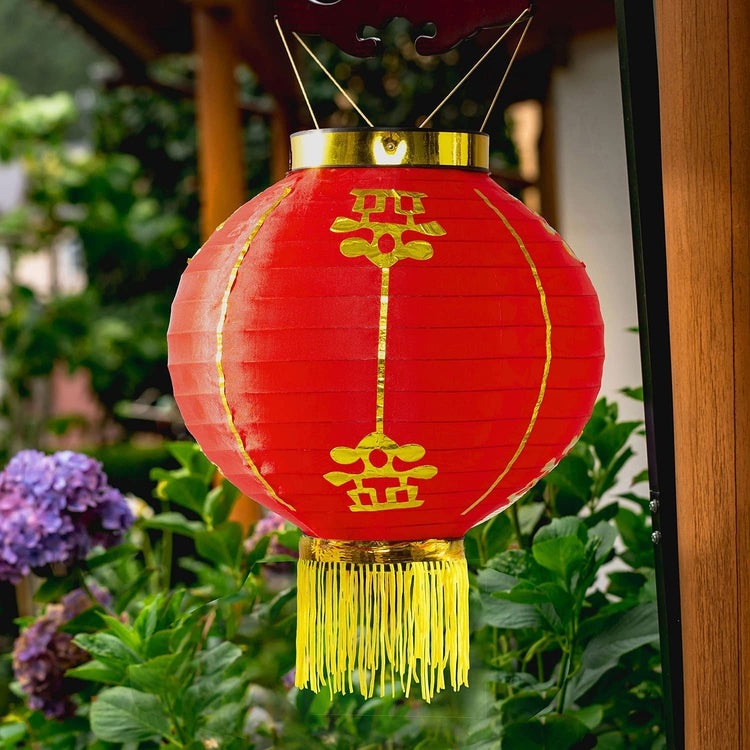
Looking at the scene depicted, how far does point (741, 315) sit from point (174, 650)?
1051 mm

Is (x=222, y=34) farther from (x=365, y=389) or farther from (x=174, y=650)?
(x=365, y=389)

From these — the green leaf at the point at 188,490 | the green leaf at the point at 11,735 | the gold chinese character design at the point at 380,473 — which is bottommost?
the green leaf at the point at 11,735

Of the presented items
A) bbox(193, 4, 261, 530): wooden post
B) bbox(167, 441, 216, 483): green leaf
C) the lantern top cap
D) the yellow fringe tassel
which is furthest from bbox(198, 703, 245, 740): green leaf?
bbox(193, 4, 261, 530): wooden post

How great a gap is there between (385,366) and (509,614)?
77 centimetres

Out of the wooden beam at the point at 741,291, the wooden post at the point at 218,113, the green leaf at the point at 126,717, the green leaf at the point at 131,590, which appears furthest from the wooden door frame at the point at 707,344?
the wooden post at the point at 218,113

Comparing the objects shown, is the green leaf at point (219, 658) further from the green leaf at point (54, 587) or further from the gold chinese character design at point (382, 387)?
the gold chinese character design at point (382, 387)

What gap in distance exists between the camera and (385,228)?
3.91ft

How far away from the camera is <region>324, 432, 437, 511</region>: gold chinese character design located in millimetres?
1184

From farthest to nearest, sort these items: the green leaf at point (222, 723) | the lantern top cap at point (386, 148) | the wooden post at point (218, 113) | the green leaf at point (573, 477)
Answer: the wooden post at point (218, 113) < the green leaf at point (573, 477) < the green leaf at point (222, 723) < the lantern top cap at point (386, 148)

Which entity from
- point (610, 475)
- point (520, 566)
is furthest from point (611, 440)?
point (520, 566)

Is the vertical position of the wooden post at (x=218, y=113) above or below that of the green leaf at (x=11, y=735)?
above

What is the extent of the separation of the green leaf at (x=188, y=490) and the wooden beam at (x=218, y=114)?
6.70 ft

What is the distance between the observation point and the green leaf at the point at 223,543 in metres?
2.11

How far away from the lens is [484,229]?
1231mm
